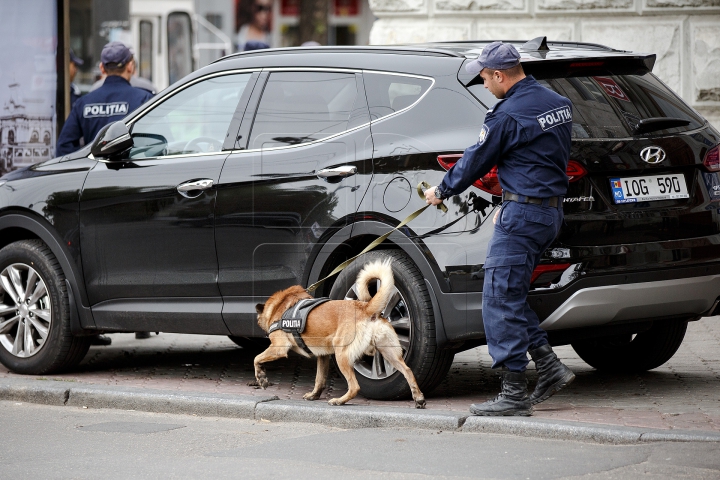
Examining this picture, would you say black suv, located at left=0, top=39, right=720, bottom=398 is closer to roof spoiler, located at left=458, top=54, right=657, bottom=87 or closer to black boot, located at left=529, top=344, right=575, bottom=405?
roof spoiler, located at left=458, top=54, right=657, bottom=87

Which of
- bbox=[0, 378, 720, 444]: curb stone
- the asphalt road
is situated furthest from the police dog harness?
the asphalt road

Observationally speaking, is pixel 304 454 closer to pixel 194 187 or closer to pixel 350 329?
pixel 350 329

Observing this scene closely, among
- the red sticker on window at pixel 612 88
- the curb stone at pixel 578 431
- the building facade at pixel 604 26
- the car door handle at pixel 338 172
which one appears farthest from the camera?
the building facade at pixel 604 26

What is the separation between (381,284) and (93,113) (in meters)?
4.16

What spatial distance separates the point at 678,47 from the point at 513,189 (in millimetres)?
6057

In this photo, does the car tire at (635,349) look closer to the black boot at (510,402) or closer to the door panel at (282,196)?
the black boot at (510,402)

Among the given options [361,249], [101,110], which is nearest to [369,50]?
[361,249]

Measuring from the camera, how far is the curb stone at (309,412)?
17.4ft

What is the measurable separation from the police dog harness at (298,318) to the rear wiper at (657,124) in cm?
189

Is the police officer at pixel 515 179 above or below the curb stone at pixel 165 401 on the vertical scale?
above

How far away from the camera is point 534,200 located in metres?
5.49

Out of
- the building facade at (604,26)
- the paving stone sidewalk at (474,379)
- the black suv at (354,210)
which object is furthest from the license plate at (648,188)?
the building facade at (604,26)

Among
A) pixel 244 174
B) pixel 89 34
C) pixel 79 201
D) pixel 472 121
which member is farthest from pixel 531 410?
pixel 89 34

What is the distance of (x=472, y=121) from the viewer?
232 inches
